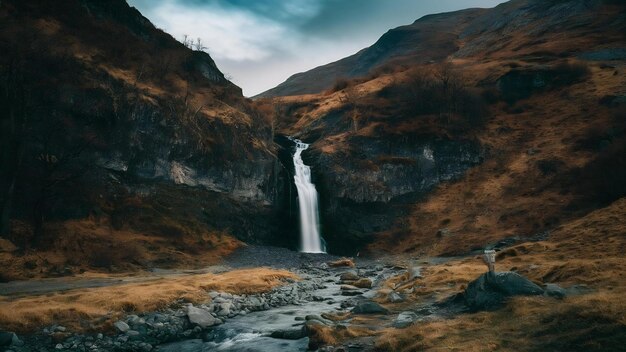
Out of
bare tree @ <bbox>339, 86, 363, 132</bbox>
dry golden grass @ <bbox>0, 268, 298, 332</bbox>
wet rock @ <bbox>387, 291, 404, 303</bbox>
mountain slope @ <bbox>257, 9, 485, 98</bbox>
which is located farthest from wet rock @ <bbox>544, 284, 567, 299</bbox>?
mountain slope @ <bbox>257, 9, 485, 98</bbox>

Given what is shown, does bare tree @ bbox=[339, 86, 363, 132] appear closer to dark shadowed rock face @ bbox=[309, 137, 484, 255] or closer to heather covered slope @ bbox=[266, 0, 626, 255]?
heather covered slope @ bbox=[266, 0, 626, 255]

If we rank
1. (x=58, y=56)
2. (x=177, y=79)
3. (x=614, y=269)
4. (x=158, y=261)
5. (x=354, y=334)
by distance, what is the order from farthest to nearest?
1. (x=177, y=79)
2. (x=58, y=56)
3. (x=158, y=261)
4. (x=614, y=269)
5. (x=354, y=334)

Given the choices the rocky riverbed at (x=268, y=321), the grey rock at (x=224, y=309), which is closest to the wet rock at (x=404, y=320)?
the rocky riverbed at (x=268, y=321)

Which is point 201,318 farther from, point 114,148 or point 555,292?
point 114,148

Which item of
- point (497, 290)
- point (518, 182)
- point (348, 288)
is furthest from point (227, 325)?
point (518, 182)

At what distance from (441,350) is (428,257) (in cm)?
3184

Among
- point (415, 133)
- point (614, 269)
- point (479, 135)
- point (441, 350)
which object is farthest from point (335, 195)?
point (441, 350)

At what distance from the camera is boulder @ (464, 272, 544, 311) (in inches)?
561

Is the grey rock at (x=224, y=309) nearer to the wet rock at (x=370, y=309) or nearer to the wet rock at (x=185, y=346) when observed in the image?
the wet rock at (x=185, y=346)

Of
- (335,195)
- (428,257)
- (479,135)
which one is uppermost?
(479,135)

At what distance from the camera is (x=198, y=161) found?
48406mm

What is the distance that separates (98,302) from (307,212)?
37516mm

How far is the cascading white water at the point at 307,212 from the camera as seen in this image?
52.4 meters

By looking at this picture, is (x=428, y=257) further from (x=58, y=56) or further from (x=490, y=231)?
(x=58, y=56)
